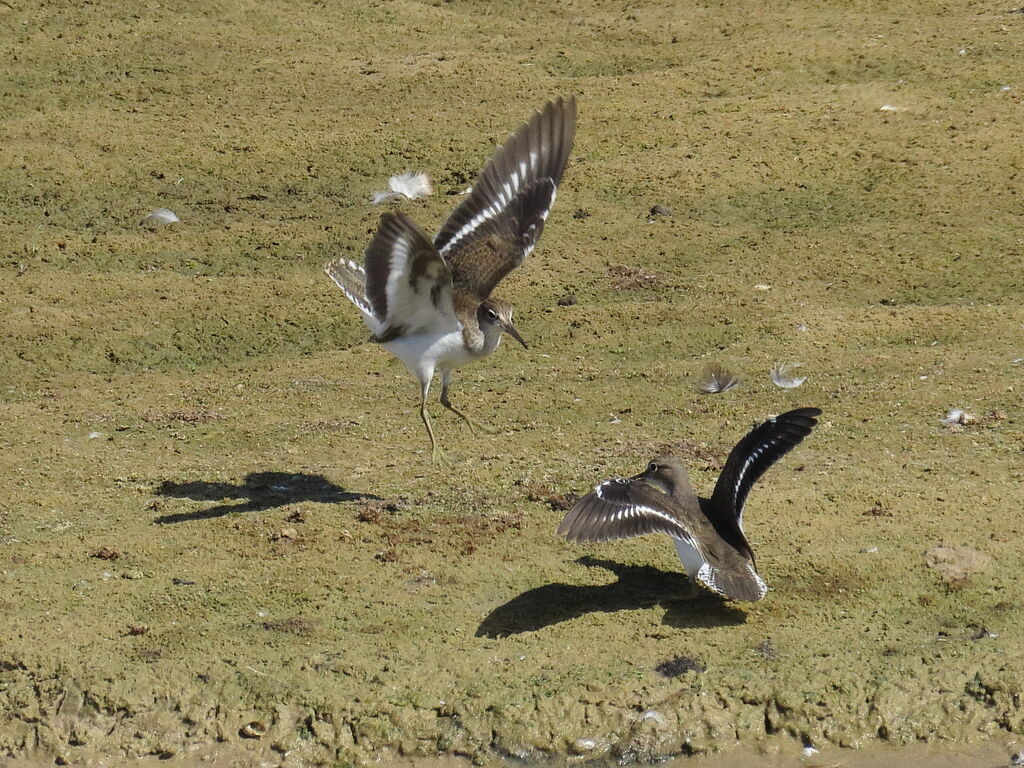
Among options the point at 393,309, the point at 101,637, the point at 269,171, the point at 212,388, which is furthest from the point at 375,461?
the point at 269,171

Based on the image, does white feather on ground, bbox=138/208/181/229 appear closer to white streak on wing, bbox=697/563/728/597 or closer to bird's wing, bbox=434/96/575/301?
bird's wing, bbox=434/96/575/301

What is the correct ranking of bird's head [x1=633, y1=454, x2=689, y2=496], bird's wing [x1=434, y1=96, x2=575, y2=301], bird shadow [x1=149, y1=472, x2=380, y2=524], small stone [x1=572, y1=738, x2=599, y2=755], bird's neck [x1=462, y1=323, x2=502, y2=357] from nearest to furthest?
small stone [x1=572, y1=738, x2=599, y2=755]
bird's head [x1=633, y1=454, x2=689, y2=496]
bird shadow [x1=149, y1=472, x2=380, y2=524]
bird's neck [x1=462, y1=323, x2=502, y2=357]
bird's wing [x1=434, y1=96, x2=575, y2=301]

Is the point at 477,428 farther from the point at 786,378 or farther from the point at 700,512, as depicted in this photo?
the point at 700,512

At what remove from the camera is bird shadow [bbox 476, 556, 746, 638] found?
788 centimetres

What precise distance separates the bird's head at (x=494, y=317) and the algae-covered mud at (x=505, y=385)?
35.8 inches

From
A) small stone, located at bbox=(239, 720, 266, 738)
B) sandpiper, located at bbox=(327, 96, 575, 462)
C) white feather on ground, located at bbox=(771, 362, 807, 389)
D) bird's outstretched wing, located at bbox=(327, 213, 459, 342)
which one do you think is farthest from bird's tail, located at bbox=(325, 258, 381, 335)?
small stone, located at bbox=(239, 720, 266, 738)

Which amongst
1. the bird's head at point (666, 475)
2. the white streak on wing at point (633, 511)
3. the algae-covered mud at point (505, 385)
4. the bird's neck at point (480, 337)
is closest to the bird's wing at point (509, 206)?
the bird's neck at point (480, 337)

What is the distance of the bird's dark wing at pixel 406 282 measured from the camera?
8.98m

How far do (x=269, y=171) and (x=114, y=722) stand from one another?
10.0 meters

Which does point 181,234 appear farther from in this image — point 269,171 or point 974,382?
point 974,382

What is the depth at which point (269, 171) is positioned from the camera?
1638 cm

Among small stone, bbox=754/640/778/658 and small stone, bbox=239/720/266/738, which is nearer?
small stone, bbox=239/720/266/738

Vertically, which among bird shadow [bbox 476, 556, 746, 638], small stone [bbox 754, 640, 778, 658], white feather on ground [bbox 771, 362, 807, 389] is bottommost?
white feather on ground [bbox 771, 362, 807, 389]

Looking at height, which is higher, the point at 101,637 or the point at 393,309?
the point at 393,309
